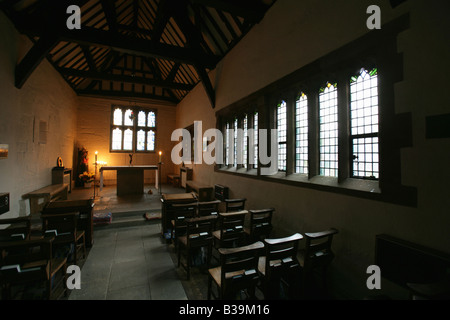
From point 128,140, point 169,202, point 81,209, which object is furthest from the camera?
point 128,140

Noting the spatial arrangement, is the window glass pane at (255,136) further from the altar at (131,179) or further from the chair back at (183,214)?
the altar at (131,179)

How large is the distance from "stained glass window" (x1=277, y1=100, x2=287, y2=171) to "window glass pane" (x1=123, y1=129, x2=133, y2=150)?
8821mm

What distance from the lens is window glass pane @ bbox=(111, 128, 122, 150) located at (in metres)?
10.2

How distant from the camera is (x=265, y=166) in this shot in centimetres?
400

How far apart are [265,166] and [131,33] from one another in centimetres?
908

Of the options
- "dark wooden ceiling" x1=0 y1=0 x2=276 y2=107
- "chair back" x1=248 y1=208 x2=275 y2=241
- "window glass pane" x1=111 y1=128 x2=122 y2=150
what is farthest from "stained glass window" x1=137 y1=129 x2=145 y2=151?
"chair back" x1=248 y1=208 x2=275 y2=241

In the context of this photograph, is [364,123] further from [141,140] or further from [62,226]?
[141,140]

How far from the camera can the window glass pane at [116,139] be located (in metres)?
10.2

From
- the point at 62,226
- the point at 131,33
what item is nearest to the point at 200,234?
the point at 62,226

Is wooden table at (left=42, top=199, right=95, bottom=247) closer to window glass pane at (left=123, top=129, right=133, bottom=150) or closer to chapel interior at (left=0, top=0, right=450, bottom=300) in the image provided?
chapel interior at (left=0, top=0, right=450, bottom=300)

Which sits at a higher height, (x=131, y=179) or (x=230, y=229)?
(x=131, y=179)

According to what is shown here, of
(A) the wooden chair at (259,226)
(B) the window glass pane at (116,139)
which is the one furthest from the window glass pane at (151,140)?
(A) the wooden chair at (259,226)
